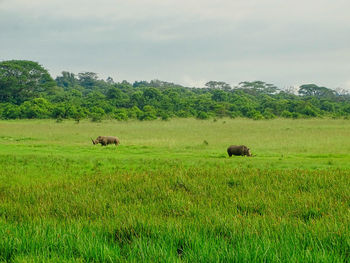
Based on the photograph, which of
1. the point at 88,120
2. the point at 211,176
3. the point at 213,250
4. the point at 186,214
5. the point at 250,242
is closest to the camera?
the point at 213,250

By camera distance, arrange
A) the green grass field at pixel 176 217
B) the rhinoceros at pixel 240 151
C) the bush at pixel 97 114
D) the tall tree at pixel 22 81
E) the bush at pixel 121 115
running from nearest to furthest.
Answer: the green grass field at pixel 176 217, the rhinoceros at pixel 240 151, the bush at pixel 97 114, the bush at pixel 121 115, the tall tree at pixel 22 81

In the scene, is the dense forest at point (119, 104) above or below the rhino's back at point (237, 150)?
above

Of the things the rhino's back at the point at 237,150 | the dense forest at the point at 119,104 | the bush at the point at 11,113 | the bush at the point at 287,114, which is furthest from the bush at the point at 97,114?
the rhino's back at the point at 237,150

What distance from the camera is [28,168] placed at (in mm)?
13039

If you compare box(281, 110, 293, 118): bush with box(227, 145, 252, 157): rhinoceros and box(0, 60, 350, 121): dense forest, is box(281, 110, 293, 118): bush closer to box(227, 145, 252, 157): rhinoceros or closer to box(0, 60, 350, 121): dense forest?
box(0, 60, 350, 121): dense forest

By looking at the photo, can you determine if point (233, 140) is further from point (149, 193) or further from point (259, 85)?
point (259, 85)

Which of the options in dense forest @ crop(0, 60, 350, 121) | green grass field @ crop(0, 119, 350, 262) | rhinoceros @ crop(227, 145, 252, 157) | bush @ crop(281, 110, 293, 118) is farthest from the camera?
bush @ crop(281, 110, 293, 118)

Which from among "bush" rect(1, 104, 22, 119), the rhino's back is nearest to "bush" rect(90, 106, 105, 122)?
"bush" rect(1, 104, 22, 119)

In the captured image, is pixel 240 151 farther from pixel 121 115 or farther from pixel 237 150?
pixel 121 115

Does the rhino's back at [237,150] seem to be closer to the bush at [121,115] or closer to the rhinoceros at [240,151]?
the rhinoceros at [240,151]

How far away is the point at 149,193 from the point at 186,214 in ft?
7.37

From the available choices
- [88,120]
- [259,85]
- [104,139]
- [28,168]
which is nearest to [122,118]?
[88,120]

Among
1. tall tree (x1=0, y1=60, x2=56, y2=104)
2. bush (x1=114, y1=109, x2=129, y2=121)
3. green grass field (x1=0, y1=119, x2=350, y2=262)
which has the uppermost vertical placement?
tall tree (x1=0, y1=60, x2=56, y2=104)

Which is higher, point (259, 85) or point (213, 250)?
point (259, 85)
